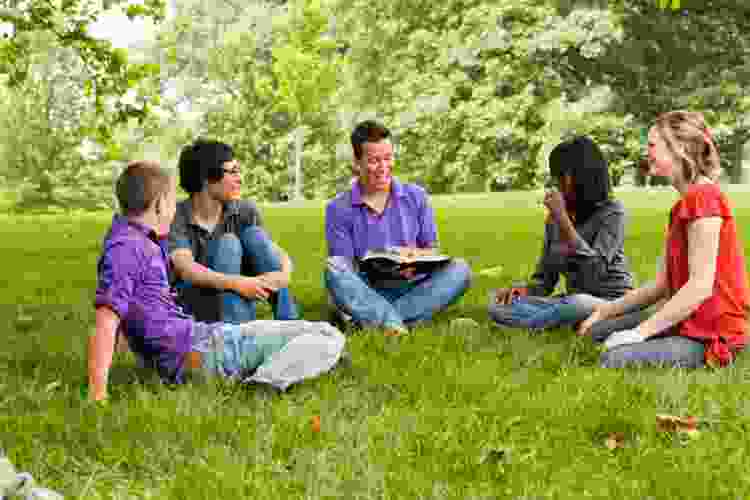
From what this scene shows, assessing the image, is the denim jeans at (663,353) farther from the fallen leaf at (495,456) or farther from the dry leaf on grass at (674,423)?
the fallen leaf at (495,456)

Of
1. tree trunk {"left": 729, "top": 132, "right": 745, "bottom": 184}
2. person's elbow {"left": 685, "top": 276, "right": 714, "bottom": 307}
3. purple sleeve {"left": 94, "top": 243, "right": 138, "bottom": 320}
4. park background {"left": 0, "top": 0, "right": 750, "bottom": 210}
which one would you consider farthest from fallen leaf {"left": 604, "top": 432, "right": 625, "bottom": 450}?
tree trunk {"left": 729, "top": 132, "right": 745, "bottom": 184}

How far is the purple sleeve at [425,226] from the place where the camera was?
617cm

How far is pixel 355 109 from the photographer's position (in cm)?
3522

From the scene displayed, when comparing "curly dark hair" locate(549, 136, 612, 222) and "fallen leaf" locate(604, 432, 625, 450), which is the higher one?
"curly dark hair" locate(549, 136, 612, 222)

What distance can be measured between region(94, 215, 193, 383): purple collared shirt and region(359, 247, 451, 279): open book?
5.48 feet

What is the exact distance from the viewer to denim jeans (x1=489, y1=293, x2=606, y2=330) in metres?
5.48

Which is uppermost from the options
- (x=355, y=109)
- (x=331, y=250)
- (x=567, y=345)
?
Answer: (x=355, y=109)

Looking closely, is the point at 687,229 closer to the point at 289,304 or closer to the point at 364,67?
the point at 289,304

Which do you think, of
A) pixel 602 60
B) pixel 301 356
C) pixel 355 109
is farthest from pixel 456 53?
pixel 301 356

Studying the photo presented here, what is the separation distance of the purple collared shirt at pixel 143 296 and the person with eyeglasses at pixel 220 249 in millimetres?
933

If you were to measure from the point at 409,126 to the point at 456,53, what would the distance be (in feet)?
9.88

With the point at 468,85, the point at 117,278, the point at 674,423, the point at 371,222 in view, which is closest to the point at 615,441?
the point at 674,423

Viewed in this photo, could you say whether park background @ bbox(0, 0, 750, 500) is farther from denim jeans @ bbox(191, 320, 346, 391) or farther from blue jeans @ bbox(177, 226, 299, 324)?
blue jeans @ bbox(177, 226, 299, 324)

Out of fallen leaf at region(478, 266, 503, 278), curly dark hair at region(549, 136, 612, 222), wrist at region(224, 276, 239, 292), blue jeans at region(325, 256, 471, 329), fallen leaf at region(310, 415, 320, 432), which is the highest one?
curly dark hair at region(549, 136, 612, 222)
